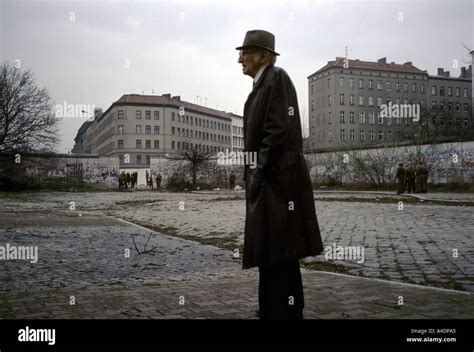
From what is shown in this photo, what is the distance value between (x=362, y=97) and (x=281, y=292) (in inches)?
3252

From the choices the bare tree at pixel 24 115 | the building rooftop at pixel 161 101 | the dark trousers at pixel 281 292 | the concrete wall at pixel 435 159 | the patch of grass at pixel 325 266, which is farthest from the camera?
the building rooftop at pixel 161 101

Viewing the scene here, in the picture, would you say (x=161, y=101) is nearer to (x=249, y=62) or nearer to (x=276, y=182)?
(x=249, y=62)

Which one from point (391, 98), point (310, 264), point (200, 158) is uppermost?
point (391, 98)

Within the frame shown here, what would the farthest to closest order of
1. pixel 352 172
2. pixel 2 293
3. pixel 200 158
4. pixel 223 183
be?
pixel 223 183, pixel 200 158, pixel 352 172, pixel 2 293

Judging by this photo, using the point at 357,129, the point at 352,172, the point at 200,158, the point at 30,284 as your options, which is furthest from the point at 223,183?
the point at 30,284

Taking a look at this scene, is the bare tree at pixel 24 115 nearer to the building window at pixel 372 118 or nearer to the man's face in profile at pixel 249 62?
the man's face in profile at pixel 249 62

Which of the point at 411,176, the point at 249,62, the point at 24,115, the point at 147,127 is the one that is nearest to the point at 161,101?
the point at 147,127

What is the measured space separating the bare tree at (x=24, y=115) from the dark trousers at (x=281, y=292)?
78.0ft

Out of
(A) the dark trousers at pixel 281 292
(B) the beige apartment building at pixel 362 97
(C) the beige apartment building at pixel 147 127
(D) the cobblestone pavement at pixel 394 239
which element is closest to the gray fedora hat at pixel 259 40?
(A) the dark trousers at pixel 281 292

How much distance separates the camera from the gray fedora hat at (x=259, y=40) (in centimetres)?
338

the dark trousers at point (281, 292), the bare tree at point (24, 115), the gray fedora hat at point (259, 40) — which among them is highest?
the bare tree at point (24, 115)
